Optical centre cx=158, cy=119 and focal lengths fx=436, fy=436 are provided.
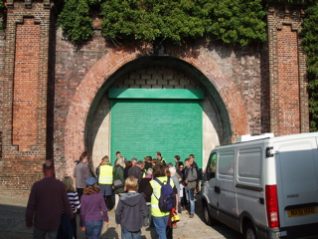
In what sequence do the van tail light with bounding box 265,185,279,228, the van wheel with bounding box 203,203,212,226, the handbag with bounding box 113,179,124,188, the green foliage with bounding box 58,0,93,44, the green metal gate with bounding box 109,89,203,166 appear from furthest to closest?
the green metal gate with bounding box 109,89,203,166
the green foliage with bounding box 58,0,93,44
the handbag with bounding box 113,179,124,188
the van wheel with bounding box 203,203,212,226
the van tail light with bounding box 265,185,279,228

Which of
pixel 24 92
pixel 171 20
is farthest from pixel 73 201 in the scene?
pixel 171 20

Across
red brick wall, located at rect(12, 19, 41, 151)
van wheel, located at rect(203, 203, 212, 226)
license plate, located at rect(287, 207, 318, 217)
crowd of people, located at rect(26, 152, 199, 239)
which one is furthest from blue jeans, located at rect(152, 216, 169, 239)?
red brick wall, located at rect(12, 19, 41, 151)

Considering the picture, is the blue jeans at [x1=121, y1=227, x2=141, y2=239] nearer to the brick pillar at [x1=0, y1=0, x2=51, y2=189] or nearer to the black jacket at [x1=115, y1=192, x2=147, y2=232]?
the black jacket at [x1=115, y1=192, x2=147, y2=232]

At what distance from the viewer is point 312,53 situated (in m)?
16.0

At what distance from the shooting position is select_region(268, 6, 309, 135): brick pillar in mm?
15883

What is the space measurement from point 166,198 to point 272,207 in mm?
1898

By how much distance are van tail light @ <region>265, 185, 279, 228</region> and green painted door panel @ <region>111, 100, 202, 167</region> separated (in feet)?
33.4

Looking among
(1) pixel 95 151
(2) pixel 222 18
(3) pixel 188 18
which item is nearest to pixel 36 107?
(1) pixel 95 151

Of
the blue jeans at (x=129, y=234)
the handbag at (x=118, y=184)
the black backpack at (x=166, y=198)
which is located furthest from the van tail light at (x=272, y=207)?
the handbag at (x=118, y=184)

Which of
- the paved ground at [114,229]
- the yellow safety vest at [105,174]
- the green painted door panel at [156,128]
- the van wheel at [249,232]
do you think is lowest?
the paved ground at [114,229]

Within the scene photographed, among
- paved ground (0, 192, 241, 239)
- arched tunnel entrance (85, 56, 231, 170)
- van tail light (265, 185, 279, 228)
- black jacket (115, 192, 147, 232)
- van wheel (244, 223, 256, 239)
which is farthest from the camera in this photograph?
arched tunnel entrance (85, 56, 231, 170)

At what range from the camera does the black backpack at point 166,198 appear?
8.02 m

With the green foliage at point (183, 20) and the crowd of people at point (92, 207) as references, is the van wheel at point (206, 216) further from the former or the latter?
the green foliage at point (183, 20)

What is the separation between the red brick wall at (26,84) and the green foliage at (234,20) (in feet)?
20.2
